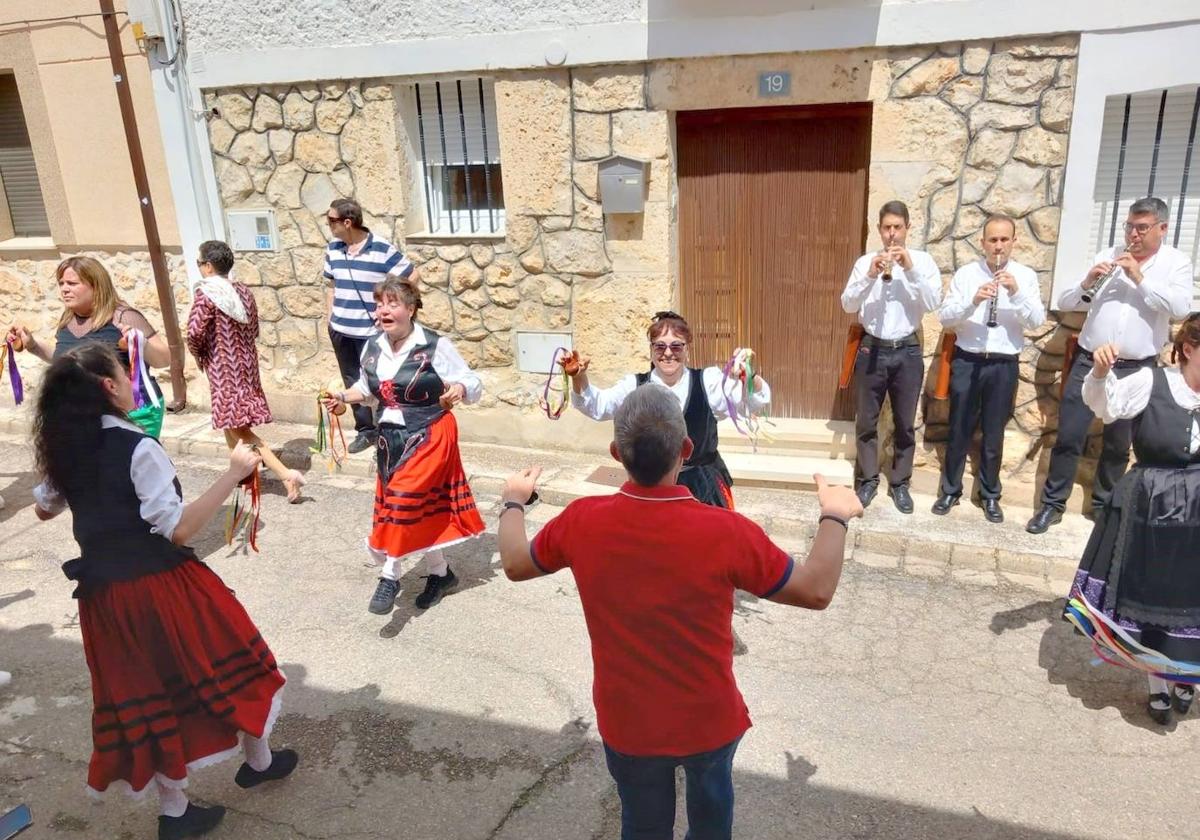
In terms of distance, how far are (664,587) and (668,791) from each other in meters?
0.62

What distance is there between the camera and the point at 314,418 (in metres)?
7.31

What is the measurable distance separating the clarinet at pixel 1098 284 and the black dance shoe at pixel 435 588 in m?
3.65

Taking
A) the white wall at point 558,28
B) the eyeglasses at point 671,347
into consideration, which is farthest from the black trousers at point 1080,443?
the eyeglasses at point 671,347

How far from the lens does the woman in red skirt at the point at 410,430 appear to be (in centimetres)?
425

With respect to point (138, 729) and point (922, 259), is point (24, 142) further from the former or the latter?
point (922, 259)

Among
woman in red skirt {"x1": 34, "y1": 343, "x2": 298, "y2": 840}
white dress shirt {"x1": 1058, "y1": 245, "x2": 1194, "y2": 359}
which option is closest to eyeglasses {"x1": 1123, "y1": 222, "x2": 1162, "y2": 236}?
white dress shirt {"x1": 1058, "y1": 245, "x2": 1194, "y2": 359}

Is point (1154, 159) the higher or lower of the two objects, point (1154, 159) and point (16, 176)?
the lower

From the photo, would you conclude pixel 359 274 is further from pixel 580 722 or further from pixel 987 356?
pixel 987 356

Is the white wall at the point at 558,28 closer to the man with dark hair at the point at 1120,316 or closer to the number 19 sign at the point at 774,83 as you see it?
the number 19 sign at the point at 774,83

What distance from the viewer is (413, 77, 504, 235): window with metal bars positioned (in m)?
6.31

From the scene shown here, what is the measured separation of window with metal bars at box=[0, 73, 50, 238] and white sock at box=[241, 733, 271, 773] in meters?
6.54

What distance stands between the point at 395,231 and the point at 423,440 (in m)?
2.70

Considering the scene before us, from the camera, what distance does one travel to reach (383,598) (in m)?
4.48

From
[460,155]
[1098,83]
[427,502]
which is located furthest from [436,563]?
[1098,83]
